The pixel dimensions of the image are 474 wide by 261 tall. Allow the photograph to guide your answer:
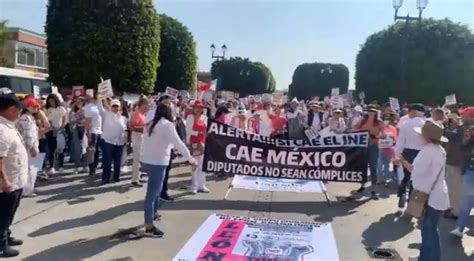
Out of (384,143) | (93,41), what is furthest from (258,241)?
(93,41)

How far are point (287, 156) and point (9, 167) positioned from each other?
5133 millimetres

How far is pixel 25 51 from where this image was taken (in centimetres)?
5019

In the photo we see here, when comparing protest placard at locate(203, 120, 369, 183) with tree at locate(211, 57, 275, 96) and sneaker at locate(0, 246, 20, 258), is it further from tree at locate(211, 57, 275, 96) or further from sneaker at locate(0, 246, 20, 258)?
tree at locate(211, 57, 275, 96)

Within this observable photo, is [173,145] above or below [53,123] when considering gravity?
below

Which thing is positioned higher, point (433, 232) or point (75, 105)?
point (75, 105)

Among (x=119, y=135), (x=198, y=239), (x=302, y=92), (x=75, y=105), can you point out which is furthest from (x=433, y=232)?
(x=302, y=92)

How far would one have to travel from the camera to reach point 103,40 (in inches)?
946

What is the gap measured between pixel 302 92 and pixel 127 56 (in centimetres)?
4534

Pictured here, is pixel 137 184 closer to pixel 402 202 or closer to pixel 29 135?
pixel 29 135

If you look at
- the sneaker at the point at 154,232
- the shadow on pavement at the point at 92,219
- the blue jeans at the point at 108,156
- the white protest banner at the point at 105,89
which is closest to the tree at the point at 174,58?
the white protest banner at the point at 105,89

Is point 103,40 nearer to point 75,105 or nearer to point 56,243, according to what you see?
point 75,105

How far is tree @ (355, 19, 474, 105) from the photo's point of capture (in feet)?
131

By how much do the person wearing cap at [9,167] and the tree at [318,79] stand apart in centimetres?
6176

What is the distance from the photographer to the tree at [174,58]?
36344 millimetres
